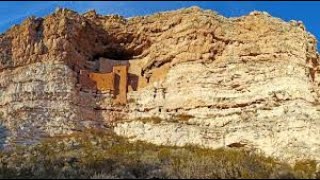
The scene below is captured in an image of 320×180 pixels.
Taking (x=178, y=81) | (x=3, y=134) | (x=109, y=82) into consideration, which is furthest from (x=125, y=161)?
(x=109, y=82)

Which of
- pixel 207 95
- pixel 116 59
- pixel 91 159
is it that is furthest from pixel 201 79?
pixel 91 159

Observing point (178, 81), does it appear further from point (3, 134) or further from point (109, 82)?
point (3, 134)

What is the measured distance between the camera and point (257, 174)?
29.2 meters

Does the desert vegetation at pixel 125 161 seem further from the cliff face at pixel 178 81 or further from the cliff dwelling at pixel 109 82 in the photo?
the cliff dwelling at pixel 109 82

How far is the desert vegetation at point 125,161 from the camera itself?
93.7 feet

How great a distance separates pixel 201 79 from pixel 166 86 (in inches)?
79.3

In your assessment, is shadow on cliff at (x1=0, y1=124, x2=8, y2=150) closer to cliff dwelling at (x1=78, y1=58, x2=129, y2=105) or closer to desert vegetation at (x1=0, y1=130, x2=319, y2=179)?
desert vegetation at (x1=0, y1=130, x2=319, y2=179)

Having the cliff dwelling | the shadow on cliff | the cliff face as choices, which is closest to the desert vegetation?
the shadow on cliff

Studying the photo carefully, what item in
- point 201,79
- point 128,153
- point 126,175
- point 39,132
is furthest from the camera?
point 201,79

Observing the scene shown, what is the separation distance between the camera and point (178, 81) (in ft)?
130

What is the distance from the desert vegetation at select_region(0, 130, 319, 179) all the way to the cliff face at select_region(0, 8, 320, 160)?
1298 millimetres

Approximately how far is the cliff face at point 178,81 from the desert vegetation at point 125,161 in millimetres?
1298

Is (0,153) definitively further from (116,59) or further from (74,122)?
(116,59)

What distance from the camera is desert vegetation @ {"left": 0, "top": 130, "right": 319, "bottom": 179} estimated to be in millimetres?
28562
